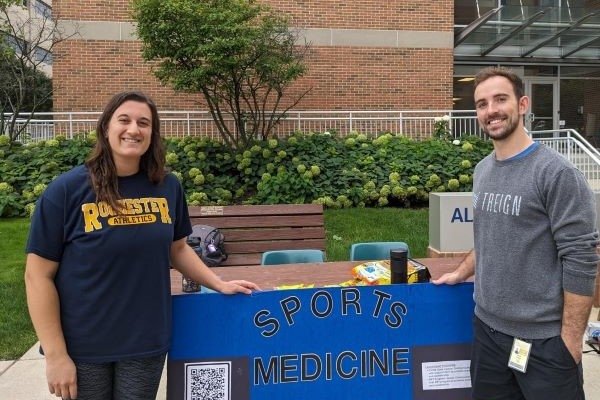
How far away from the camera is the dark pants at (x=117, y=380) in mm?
2096

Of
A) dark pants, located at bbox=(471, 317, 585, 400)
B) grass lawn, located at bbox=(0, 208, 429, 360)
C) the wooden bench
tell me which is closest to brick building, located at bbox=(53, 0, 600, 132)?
grass lawn, located at bbox=(0, 208, 429, 360)

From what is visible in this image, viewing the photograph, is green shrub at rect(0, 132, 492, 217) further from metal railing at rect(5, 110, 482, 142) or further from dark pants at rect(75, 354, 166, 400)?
dark pants at rect(75, 354, 166, 400)

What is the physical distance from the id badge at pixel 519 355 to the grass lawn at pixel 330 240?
382 cm

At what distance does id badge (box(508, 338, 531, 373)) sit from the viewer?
84.3 inches

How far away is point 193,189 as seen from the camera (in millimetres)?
9414

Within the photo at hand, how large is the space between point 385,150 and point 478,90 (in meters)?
8.32

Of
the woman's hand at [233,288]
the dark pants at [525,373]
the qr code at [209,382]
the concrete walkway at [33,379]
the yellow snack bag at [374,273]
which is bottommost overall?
the concrete walkway at [33,379]

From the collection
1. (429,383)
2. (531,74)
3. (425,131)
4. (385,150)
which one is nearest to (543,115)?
(531,74)

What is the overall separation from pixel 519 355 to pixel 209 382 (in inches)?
55.2

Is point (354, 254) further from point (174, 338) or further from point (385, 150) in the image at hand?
point (385, 150)

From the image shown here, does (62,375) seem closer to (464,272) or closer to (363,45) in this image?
(464,272)

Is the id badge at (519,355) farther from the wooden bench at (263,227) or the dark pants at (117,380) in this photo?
the wooden bench at (263,227)

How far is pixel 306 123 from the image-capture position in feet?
42.1

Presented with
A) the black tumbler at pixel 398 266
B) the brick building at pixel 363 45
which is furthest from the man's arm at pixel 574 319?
the brick building at pixel 363 45
